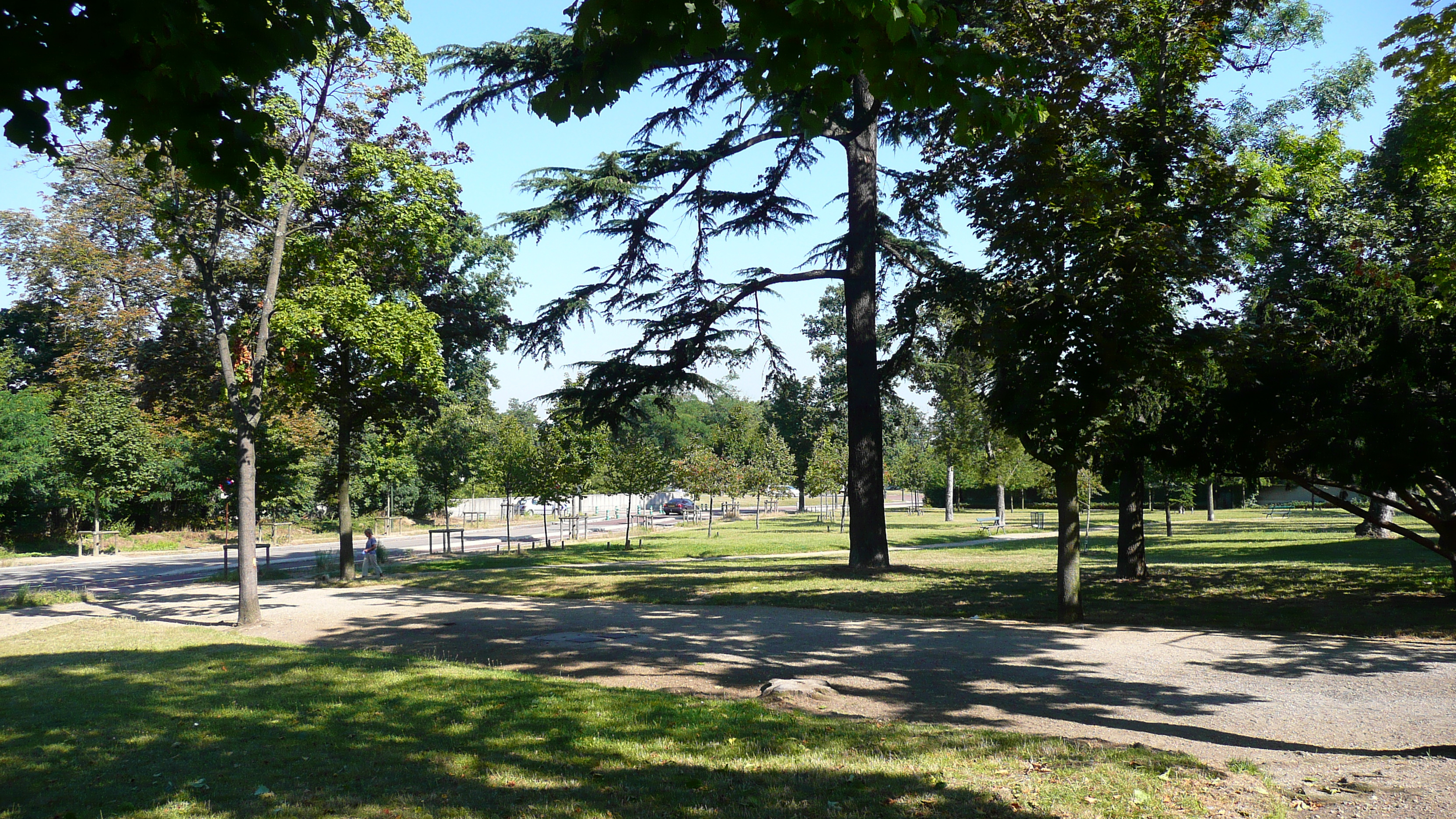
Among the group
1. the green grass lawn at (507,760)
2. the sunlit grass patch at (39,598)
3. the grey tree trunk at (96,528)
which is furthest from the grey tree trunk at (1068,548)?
the grey tree trunk at (96,528)

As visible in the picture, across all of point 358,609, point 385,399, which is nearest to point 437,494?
point 385,399

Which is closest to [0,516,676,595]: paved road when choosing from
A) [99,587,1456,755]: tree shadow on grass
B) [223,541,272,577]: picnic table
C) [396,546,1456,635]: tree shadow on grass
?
[223,541,272,577]: picnic table

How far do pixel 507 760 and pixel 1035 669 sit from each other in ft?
19.5

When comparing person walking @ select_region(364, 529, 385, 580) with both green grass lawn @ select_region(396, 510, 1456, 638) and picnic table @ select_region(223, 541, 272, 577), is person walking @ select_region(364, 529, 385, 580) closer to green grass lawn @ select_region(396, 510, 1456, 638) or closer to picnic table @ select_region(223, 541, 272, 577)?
green grass lawn @ select_region(396, 510, 1456, 638)

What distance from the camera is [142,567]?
86.5 feet

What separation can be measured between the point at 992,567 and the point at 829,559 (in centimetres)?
478

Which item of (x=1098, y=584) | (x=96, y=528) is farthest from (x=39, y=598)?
(x=1098, y=584)

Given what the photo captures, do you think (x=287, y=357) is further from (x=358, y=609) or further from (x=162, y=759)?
(x=162, y=759)

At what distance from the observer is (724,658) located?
33.7 feet

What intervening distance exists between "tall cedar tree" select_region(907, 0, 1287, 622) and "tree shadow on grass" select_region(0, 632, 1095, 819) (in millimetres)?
6441

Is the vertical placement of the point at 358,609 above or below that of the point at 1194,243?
below

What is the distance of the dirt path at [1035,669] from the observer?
6.43 metres

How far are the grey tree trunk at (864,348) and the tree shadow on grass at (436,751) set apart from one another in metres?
12.0

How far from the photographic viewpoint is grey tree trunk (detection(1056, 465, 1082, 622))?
12.2m
